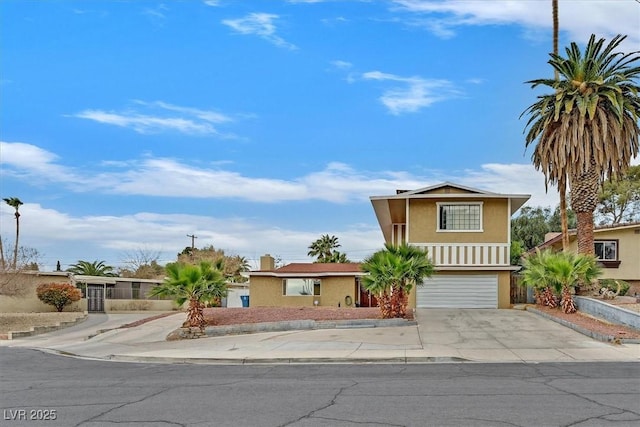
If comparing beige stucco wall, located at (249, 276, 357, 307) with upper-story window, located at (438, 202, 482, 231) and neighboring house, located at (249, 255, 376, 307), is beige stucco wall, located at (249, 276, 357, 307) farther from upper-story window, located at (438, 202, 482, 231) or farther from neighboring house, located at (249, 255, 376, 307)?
upper-story window, located at (438, 202, 482, 231)

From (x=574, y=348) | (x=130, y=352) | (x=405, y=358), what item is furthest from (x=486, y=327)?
(x=130, y=352)

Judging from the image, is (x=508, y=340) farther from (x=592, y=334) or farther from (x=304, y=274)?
(x=304, y=274)

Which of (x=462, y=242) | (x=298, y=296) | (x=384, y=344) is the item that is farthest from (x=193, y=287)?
(x=298, y=296)

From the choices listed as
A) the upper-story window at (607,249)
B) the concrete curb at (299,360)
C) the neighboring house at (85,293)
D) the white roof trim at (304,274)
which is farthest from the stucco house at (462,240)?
the concrete curb at (299,360)

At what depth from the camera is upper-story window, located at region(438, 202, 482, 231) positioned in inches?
1314

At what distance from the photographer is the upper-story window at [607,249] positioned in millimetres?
39812

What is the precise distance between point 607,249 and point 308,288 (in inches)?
712

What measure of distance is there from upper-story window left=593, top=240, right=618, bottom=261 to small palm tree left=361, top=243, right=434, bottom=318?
1852cm

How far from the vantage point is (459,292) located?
3309cm

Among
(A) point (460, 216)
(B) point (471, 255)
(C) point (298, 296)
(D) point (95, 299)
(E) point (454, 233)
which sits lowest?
(D) point (95, 299)

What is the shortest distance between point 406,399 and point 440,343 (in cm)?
1011

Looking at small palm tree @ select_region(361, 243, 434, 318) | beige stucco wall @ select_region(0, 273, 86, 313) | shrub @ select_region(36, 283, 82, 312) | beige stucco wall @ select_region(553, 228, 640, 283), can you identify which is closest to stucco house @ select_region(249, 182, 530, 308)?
small palm tree @ select_region(361, 243, 434, 318)

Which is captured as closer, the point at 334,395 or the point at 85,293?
the point at 334,395

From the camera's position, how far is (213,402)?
10.9 m
